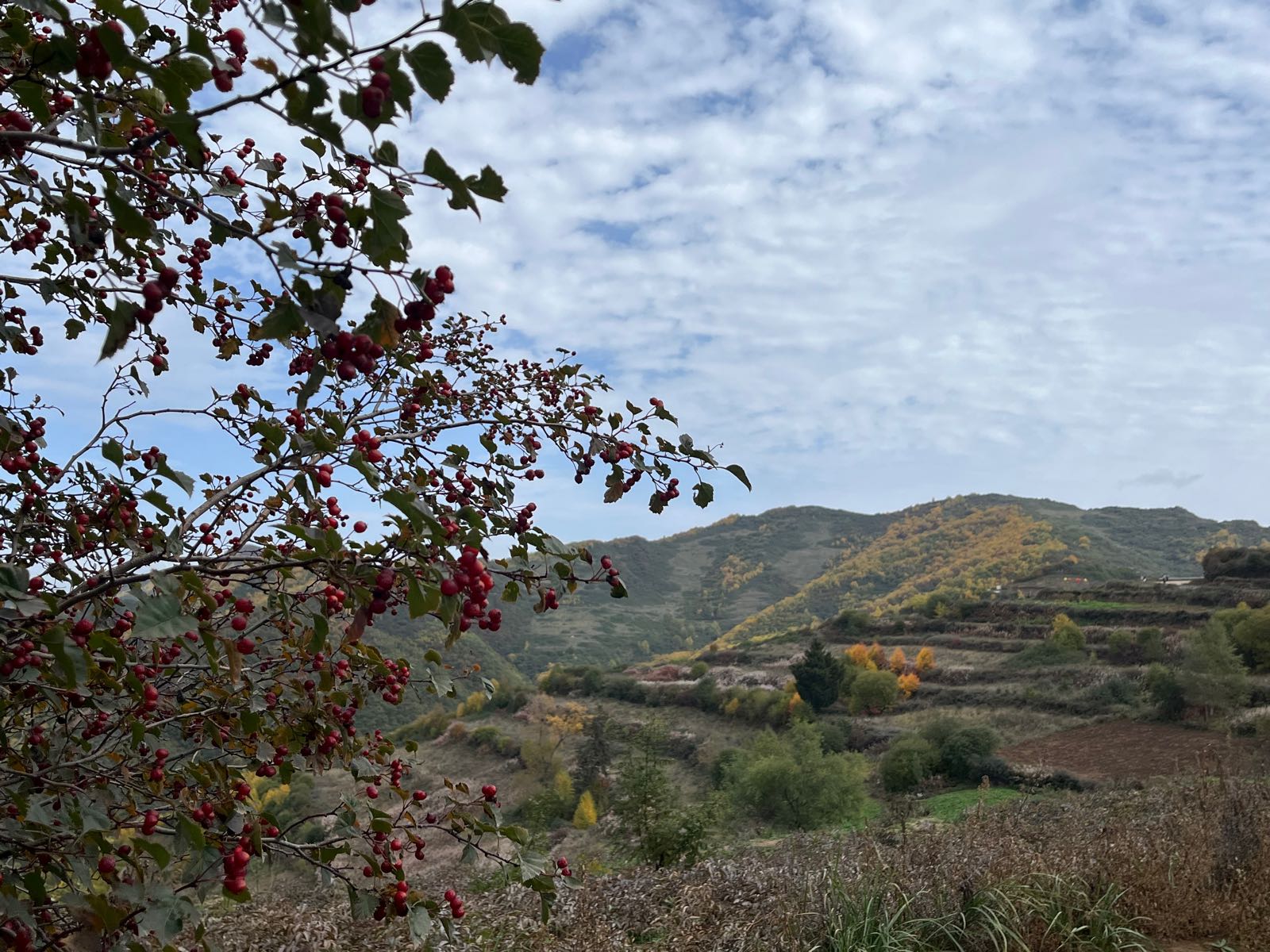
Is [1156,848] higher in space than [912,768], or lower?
higher

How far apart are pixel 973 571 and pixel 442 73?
71.3 metres

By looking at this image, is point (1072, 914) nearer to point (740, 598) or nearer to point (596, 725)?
point (596, 725)

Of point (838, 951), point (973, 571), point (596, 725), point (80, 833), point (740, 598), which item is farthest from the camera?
point (740, 598)

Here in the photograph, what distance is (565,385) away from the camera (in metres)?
2.99

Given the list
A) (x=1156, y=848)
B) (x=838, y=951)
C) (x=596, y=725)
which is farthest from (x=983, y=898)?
(x=596, y=725)

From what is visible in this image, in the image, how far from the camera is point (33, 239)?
2387 mm

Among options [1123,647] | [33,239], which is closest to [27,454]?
[33,239]

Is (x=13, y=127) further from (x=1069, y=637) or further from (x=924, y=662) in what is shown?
(x=924, y=662)

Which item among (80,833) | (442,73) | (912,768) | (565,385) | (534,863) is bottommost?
(912,768)

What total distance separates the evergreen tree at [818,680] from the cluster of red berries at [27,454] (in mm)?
32168

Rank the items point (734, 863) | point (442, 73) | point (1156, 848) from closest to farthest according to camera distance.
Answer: point (442, 73) < point (1156, 848) < point (734, 863)

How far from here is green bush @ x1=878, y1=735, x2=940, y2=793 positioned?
19750mm

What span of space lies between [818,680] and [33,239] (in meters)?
32.8

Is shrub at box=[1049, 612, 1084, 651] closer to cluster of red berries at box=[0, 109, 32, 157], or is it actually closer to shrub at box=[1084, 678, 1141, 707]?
shrub at box=[1084, 678, 1141, 707]
